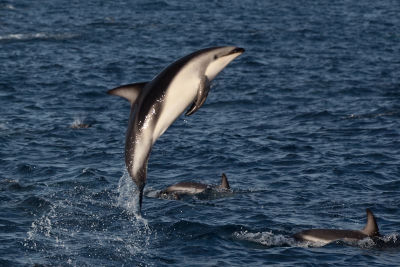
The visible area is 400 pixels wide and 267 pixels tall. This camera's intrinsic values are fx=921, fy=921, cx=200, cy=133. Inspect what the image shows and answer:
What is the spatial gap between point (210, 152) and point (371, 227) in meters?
9.55

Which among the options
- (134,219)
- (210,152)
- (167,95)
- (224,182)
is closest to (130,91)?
(167,95)

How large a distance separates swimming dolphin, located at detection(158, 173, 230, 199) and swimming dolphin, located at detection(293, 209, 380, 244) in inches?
174

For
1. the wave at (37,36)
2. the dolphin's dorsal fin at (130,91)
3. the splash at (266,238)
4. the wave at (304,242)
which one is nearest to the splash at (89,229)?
the splash at (266,238)

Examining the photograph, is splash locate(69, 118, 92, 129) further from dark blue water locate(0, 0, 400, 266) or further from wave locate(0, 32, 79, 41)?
wave locate(0, 32, 79, 41)

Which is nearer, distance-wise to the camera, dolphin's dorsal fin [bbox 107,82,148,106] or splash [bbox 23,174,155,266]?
dolphin's dorsal fin [bbox 107,82,148,106]

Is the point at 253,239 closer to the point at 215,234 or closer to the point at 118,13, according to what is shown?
the point at 215,234

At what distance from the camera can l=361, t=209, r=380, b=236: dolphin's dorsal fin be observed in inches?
818

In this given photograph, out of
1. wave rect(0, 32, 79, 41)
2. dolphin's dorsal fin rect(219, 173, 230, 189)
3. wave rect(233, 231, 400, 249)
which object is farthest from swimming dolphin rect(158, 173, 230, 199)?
wave rect(0, 32, 79, 41)

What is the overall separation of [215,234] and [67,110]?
15511 millimetres

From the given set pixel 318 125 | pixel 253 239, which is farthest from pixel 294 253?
pixel 318 125

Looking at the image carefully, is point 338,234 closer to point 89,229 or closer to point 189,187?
point 189,187

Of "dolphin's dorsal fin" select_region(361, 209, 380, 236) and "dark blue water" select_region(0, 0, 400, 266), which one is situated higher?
"dolphin's dorsal fin" select_region(361, 209, 380, 236)

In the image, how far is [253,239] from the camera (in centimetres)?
2112

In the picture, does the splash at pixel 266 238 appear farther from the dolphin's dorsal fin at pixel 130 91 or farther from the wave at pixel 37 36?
the wave at pixel 37 36
